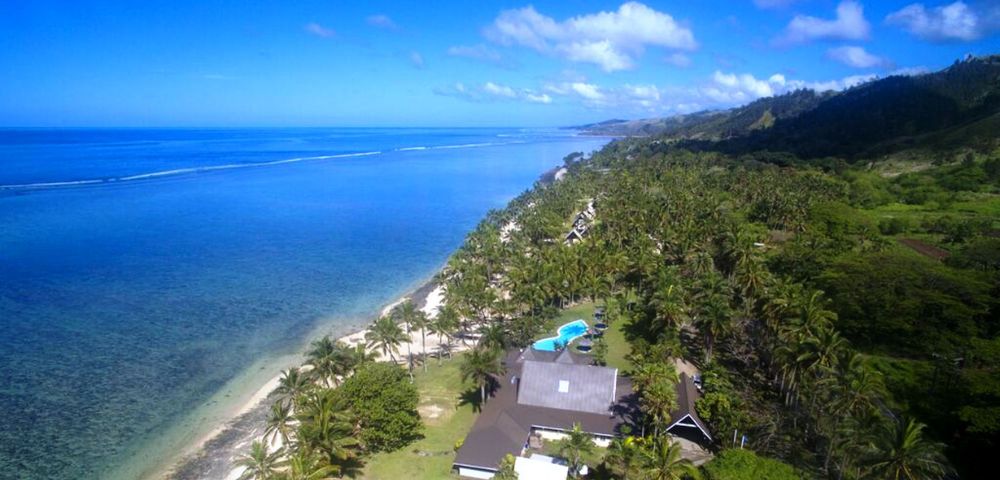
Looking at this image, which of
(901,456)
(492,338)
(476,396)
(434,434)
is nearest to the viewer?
(901,456)

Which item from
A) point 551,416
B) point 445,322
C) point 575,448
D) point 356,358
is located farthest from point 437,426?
point 575,448

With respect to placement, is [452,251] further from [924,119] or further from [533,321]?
[924,119]

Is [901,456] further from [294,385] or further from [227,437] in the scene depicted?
[227,437]

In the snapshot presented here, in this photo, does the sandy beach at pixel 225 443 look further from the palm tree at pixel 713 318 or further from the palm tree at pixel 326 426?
the palm tree at pixel 713 318

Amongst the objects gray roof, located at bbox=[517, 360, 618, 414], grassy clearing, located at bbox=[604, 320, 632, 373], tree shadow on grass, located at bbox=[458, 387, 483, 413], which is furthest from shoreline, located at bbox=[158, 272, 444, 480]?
grassy clearing, located at bbox=[604, 320, 632, 373]

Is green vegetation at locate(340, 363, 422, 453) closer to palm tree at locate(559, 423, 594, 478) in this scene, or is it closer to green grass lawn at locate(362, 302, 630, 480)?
green grass lawn at locate(362, 302, 630, 480)

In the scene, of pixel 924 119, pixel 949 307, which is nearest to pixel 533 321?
pixel 949 307
